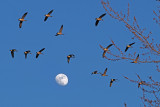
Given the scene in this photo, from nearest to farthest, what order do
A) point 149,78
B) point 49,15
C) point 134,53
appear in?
1. point 134,53
2. point 149,78
3. point 49,15

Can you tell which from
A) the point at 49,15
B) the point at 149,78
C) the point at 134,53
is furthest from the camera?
the point at 49,15


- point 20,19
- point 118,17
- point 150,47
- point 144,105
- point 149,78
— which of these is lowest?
point 144,105

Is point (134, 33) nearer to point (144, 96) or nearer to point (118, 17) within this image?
point (118, 17)

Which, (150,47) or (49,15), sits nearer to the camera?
(150,47)

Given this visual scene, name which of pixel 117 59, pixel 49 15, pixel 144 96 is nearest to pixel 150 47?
pixel 117 59

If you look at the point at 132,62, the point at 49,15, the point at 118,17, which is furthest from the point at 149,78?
the point at 49,15

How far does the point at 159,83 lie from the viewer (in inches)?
451

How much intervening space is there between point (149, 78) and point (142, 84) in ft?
1.27

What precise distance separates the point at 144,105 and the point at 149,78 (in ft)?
3.83

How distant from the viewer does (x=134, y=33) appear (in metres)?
11.2

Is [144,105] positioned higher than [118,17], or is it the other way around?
[118,17]

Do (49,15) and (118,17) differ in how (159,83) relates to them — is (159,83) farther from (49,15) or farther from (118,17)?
(49,15)

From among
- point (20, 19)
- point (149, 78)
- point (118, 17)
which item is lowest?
point (149, 78)

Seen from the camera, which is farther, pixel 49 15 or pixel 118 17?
pixel 49 15
